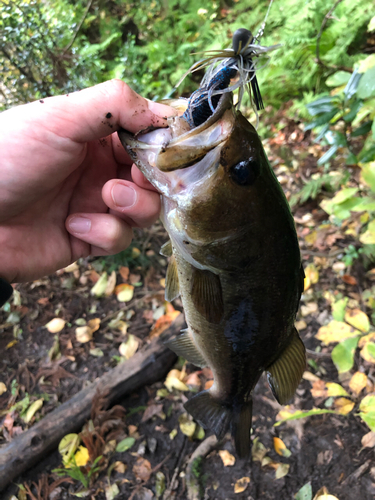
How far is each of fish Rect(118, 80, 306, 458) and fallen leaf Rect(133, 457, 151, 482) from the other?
126 centimetres

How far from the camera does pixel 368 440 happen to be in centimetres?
234

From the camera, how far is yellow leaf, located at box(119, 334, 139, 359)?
305 centimetres

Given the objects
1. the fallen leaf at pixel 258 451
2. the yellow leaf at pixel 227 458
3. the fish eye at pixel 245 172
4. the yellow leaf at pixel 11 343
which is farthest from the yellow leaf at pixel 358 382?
the yellow leaf at pixel 11 343

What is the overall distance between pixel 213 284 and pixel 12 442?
220cm

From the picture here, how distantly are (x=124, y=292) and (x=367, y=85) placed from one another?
279cm

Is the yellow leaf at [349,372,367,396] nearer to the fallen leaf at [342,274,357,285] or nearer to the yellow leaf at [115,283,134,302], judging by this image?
the fallen leaf at [342,274,357,285]

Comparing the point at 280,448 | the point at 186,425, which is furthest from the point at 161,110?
the point at 280,448

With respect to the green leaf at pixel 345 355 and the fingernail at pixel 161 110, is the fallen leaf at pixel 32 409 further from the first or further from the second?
the fingernail at pixel 161 110

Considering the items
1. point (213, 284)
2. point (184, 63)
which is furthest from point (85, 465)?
point (184, 63)

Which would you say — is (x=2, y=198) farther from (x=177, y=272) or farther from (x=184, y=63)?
(x=184, y=63)

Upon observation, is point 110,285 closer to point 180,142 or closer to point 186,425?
point 186,425

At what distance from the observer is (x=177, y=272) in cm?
165

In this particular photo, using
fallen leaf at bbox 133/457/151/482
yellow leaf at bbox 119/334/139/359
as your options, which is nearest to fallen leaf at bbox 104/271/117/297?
yellow leaf at bbox 119/334/139/359

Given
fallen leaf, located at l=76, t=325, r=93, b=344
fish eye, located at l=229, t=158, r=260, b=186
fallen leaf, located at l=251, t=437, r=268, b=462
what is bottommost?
fallen leaf, located at l=251, t=437, r=268, b=462
